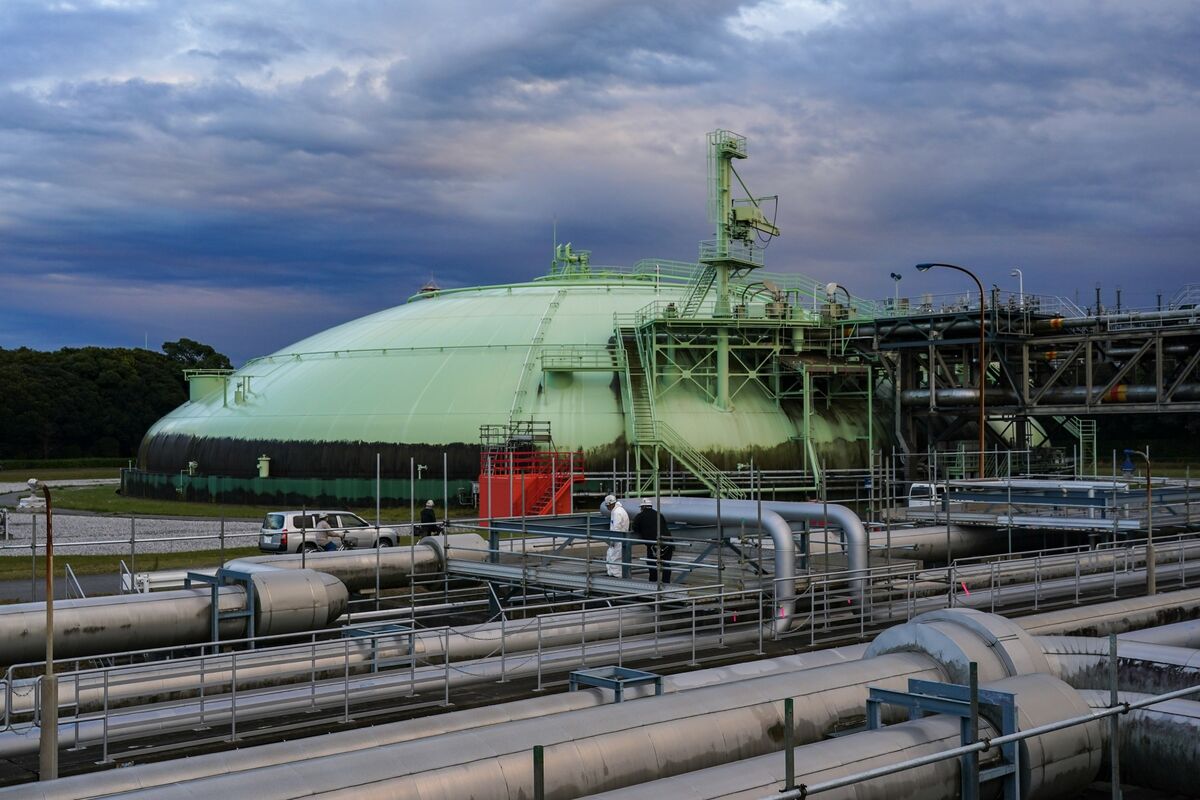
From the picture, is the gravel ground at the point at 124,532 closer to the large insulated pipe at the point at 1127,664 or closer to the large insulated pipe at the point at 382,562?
the large insulated pipe at the point at 382,562

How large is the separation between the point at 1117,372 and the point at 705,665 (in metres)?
44.0

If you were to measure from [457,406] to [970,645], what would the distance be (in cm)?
4782

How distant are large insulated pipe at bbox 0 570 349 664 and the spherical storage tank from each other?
32.4m

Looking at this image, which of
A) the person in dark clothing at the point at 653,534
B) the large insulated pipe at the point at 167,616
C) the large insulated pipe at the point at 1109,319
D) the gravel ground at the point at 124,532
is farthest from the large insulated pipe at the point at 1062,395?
the large insulated pipe at the point at 167,616

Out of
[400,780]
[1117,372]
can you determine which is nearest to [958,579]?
[400,780]

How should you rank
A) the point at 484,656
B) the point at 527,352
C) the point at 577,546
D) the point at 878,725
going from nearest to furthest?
the point at 878,725 → the point at 484,656 → the point at 577,546 → the point at 527,352

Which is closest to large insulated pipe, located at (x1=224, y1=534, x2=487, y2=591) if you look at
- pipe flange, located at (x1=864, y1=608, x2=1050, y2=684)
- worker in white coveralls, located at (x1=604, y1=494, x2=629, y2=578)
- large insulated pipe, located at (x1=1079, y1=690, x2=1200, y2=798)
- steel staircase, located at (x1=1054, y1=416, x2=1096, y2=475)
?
worker in white coveralls, located at (x1=604, y1=494, x2=629, y2=578)

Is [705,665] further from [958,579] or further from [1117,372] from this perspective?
[1117,372]

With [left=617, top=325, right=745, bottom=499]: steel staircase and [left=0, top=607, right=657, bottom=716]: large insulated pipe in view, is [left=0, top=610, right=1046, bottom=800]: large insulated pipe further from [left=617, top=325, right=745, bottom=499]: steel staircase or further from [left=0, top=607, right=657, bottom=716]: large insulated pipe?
[left=617, top=325, right=745, bottom=499]: steel staircase

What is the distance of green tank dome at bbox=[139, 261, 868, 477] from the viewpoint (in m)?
59.1

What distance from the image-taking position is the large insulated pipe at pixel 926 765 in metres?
10.5

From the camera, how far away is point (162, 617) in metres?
24.4

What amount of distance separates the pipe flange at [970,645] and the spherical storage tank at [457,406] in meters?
43.1

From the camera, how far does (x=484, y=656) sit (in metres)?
22.4
